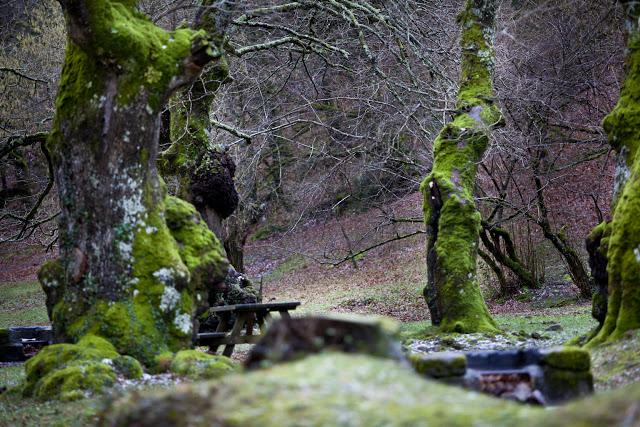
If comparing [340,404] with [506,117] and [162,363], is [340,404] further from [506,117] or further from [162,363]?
[506,117]

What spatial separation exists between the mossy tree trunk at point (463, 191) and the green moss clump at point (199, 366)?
579cm

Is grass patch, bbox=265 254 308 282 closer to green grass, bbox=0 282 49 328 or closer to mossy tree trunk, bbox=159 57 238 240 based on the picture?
green grass, bbox=0 282 49 328

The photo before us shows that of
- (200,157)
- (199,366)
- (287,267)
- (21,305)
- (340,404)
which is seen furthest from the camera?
(287,267)

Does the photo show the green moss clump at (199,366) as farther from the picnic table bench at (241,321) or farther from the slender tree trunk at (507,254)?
the slender tree trunk at (507,254)

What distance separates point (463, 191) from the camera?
48.6 ft

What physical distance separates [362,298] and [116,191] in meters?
17.1

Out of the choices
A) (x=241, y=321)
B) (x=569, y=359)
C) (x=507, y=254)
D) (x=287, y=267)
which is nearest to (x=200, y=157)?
(x=241, y=321)

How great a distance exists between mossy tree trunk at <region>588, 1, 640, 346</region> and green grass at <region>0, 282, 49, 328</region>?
18560mm

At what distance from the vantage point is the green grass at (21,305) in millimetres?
25609

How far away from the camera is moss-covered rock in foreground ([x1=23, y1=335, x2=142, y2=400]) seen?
328 inches

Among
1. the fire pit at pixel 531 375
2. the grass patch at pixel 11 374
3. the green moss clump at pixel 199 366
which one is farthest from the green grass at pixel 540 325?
the fire pit at pixel 531 375

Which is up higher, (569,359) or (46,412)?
(569,359)

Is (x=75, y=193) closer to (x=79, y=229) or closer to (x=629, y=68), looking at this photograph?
(x=79, y=229)

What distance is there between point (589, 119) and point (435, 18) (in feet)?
21.0
